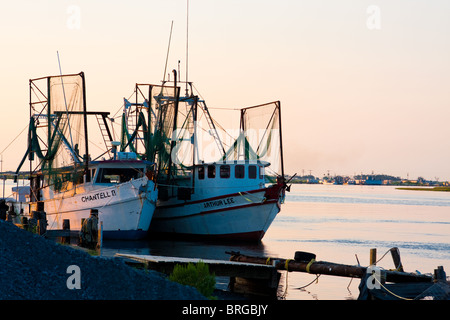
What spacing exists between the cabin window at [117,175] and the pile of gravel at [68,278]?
83.0ft

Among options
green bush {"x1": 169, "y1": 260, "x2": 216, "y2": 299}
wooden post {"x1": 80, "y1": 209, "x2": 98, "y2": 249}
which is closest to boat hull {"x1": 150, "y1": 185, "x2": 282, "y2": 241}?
wooden post {"x1": 80, "y1": 209, "x2": 98, "y2": 249}

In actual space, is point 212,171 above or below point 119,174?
above

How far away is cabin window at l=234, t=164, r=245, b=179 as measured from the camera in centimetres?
4375

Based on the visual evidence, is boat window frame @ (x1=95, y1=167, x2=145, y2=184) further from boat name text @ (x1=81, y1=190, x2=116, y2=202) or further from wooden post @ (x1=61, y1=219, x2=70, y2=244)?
wooden post @ (x1=61, y1=219, x2=70, y2=244)

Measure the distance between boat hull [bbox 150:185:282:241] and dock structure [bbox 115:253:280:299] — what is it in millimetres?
18283

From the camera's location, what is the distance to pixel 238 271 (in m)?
22.7

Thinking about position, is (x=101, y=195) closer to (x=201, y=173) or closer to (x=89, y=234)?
(x=201, y=173)

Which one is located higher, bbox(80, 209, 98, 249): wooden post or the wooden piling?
bbox(80, 209, 98, 249): wooden post

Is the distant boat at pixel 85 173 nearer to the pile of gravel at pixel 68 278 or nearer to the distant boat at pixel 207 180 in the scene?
the distant boat at pixel 207 180

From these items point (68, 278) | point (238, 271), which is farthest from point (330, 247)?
point (68, 278)

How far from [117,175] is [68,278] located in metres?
27.0
